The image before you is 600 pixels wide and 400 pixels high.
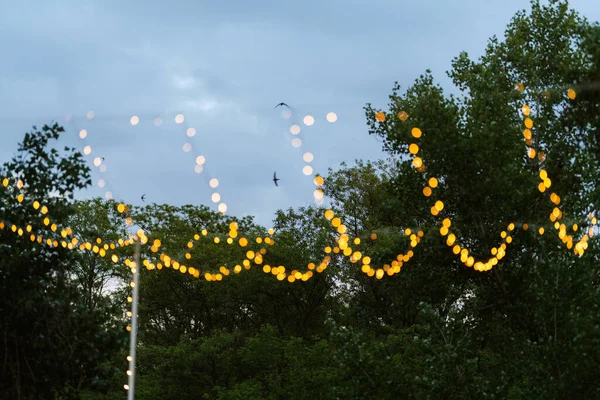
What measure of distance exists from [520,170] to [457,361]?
3243mm

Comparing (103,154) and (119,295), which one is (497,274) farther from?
(119,295)

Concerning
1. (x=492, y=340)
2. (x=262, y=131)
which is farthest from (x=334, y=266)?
(x=262, y=131)

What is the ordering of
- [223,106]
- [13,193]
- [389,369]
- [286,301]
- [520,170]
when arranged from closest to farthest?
1. [223,106]
2. [13,193]
3. [389,369]
4. [520,170]
5. [286,301]

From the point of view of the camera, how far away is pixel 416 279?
12.1m

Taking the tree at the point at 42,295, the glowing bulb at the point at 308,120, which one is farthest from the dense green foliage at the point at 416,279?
the glowing bulb at the point at 308,120

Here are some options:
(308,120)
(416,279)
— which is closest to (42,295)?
(308,120)

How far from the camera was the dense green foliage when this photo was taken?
26.8 feet

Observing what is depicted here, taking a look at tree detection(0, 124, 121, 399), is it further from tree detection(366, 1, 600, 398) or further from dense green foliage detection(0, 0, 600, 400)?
tree detection(366, 1, 600, 398)

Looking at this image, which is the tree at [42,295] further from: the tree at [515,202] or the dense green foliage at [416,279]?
the tree at [515,202]

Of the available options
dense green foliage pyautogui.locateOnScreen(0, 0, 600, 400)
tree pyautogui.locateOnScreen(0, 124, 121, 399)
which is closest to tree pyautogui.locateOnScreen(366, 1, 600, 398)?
dense green foliage pyautogui.locateOnScreen(0, 0, 600, 400)

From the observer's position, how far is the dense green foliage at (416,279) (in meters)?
8.17

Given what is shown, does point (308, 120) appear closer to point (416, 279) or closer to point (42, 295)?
→ point (42, 295)

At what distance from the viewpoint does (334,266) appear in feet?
62.9

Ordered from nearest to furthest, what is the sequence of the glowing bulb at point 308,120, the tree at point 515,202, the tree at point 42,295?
the glowing bulb at point 308,120
the tree at point 42,295
the tree at point 515,202
